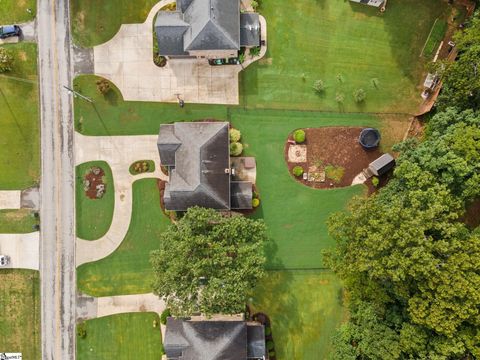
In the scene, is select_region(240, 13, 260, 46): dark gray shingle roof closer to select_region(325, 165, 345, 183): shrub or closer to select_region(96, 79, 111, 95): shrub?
select_region(96, 79, 111, 95): shrub

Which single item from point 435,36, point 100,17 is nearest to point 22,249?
point 100,17

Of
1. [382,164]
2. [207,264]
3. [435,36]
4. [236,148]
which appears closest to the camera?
[207,264]

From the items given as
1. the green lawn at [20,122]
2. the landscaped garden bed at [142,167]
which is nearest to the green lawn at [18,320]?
the green lawn at [20,122]

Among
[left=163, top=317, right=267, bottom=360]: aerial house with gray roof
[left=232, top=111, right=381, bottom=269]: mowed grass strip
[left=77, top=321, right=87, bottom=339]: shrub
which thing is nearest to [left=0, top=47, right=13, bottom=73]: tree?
[left=232, top=111, right=381, bottom=269]: mowed grass strip

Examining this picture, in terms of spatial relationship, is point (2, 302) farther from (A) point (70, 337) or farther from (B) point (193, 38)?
(B) point (193, 38)

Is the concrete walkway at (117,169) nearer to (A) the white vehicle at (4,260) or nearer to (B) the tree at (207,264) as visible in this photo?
(A) the white vehicle at (4,260)

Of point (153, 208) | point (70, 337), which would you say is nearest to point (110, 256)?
point (153, 208)

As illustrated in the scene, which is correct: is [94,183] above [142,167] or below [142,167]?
below

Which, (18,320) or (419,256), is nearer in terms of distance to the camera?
(419,256)

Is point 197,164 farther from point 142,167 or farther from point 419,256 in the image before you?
point 419,256
